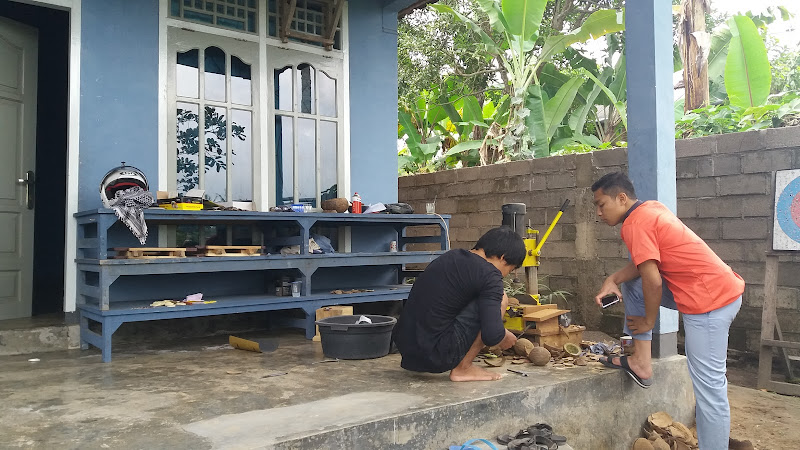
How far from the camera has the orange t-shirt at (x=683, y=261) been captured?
129 inches

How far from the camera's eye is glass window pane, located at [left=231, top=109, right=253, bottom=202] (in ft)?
18.9

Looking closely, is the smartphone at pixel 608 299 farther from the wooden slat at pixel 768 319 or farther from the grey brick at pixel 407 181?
the grey brick at pixel 407 181

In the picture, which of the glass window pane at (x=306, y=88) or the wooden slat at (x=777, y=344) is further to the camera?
the glass window pane at (x=306, y=88)

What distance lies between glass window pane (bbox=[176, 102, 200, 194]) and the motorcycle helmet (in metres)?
0.67

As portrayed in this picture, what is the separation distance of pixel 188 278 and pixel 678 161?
4866 millimetres

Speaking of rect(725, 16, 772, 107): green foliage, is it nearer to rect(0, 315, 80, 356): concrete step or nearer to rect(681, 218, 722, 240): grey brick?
Answer: rect(681, 218, 722, 240): grey brick

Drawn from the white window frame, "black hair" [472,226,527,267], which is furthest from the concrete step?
"black hair" [472,226,527,267]

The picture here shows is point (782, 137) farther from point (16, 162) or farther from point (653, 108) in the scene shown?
point (16, 162)

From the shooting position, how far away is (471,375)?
3615 mm

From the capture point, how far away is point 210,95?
567 cm

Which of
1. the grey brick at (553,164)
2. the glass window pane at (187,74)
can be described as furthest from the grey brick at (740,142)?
the glass window pane at (187,74)

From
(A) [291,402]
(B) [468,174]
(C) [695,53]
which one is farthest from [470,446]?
(C) [695,53]

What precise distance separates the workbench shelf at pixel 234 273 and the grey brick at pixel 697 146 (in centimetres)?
244

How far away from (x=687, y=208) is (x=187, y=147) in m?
4.82
